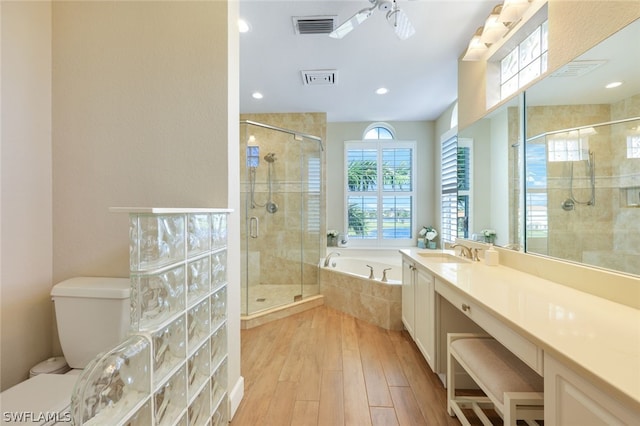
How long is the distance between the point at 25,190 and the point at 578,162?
2.95 m

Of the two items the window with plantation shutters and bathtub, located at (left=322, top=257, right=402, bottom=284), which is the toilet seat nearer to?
bathtub, located at (left=322, top=257, right=402, bottom=284)

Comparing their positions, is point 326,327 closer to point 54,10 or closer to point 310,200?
point 310,200

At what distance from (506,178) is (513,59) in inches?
35.3

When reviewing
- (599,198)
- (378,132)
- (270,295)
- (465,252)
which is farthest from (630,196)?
(378,132)

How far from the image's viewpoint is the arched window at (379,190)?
177 inches

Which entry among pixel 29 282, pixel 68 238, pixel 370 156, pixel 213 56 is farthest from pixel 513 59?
pixel 29 282

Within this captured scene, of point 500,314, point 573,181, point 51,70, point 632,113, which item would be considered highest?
point 51,70

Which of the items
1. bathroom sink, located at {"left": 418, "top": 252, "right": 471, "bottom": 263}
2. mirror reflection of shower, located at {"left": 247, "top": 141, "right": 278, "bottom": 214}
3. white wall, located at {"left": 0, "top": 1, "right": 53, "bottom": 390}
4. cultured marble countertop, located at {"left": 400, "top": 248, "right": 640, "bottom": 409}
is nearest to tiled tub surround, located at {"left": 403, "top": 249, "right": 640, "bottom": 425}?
cultured marble countertop, located at {"left": 400, "top": 248, "right": 640, "bottom": 409}

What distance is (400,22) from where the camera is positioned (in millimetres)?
1782

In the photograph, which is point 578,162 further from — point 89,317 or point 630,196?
point 89,317

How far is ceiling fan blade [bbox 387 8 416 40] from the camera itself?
67.5 inches

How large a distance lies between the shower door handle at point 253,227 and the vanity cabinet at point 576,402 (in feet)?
10.4

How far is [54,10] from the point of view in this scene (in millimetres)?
1513

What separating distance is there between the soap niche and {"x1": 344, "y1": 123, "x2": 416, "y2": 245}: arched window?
3.33 meters
